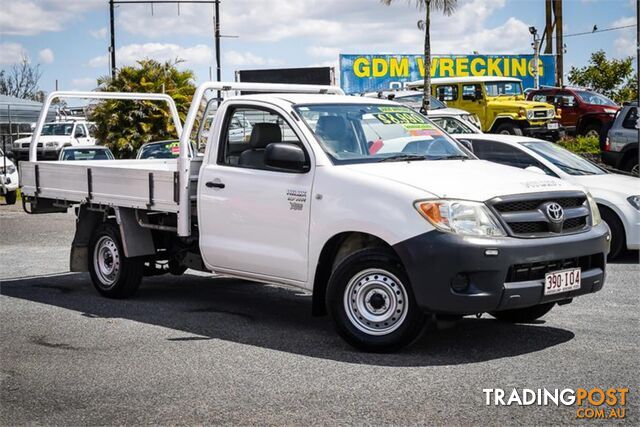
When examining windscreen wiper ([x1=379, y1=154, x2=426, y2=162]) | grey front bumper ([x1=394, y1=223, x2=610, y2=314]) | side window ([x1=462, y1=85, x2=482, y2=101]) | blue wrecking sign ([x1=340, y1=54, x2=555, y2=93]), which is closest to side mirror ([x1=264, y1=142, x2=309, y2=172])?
windscreen wiper ([x1=379, y1=154, x2=426, y2=162])

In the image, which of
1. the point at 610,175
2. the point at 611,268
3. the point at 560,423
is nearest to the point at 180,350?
the point at 560,423

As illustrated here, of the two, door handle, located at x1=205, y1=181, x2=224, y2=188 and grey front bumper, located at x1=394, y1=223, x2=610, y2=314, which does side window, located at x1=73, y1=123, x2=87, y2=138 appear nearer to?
door handle, located at x1=205, y1=181, x2=224, y2=188

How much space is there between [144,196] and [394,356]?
11.0 ft

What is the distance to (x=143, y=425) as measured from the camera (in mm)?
5551

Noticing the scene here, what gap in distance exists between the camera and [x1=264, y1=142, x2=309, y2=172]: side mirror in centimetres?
769

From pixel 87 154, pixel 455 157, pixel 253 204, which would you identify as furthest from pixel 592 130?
pixel 253 204

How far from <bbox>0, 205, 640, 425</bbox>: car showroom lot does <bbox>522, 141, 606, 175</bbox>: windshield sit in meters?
2.92

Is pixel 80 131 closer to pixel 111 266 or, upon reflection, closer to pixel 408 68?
pixel 408 68

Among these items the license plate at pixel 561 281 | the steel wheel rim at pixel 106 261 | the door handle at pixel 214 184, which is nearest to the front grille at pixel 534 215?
the license plate at pixel 561 281

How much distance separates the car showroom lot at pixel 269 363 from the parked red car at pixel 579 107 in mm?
20930

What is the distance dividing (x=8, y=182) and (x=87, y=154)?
2910 mm

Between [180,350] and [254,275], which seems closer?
[180,350]

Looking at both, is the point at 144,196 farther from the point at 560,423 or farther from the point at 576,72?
the point at 576,72

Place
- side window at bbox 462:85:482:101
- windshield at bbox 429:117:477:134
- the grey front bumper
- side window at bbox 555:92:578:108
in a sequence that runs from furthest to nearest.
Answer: side window at bbox 555:92:578:108 < side window at bbox 462:85:482:101 < windshield at bbox 429:117:477:134 < the grey front bumper
